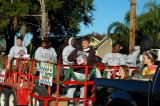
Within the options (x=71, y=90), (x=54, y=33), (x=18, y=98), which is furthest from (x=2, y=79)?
(x=54, y=33)

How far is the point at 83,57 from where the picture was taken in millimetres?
7484

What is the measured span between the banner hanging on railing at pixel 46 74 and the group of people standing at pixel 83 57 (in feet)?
1.42

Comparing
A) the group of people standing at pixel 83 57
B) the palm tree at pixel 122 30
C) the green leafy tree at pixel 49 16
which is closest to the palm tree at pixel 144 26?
the palm tree at pixel 122 30

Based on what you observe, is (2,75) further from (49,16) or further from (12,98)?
(49,16)

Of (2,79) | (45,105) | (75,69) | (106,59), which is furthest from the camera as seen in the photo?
(2,79)

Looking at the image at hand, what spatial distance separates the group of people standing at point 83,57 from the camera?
6.66 m

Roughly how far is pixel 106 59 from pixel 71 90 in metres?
1.73

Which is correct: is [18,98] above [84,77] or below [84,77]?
below

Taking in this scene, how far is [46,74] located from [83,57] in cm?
92

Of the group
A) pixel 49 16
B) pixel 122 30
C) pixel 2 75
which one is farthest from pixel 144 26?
pixel 2 75

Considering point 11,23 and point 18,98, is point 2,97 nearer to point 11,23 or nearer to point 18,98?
point 18,98

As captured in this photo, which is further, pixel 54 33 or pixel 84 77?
pixel 54 33

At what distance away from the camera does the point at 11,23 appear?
1289 inches

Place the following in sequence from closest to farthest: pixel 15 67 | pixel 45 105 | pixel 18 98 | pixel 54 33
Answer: pixel 45 105
pixel 18 98
pixel 15 67
pixel 54 33
